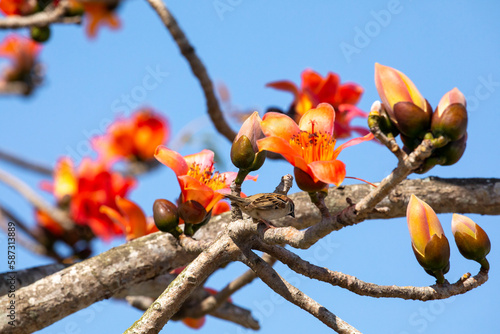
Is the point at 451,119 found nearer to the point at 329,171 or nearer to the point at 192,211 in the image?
the point at 329,171

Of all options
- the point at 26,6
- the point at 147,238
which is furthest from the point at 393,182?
the point at 26,6

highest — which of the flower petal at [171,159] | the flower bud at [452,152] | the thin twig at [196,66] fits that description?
the thin twig at [196,66]

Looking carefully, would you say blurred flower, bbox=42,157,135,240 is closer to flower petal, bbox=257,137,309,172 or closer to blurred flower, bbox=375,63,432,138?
flower petal, bbox=257,137,309,172

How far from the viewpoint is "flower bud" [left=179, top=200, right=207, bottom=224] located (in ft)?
5.03

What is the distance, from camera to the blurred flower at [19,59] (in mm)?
4430

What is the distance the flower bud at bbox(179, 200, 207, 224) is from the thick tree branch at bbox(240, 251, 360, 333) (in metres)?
0.30

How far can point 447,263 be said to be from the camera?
1268 millimetres

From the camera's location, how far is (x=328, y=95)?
2623mm

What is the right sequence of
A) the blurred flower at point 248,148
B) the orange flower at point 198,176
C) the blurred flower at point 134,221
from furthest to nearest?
the blurred flower at point 134,221 < the orange flower at point 198,176 < the blurred flower at point 248,148

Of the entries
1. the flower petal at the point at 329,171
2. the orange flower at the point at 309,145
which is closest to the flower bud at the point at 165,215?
the orange flower at the point at 309,145

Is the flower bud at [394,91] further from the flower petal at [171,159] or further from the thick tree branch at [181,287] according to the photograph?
the flower petal at [171,159]

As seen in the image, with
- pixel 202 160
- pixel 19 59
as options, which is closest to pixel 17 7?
pixel 19 59

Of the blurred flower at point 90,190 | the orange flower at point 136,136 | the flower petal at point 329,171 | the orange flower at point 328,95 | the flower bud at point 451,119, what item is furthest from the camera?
the orange flower at point 136,136

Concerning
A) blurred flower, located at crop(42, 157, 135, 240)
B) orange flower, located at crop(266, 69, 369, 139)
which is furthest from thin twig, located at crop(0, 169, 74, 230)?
orange flower, located at crop(266, 69, 369, 139)
